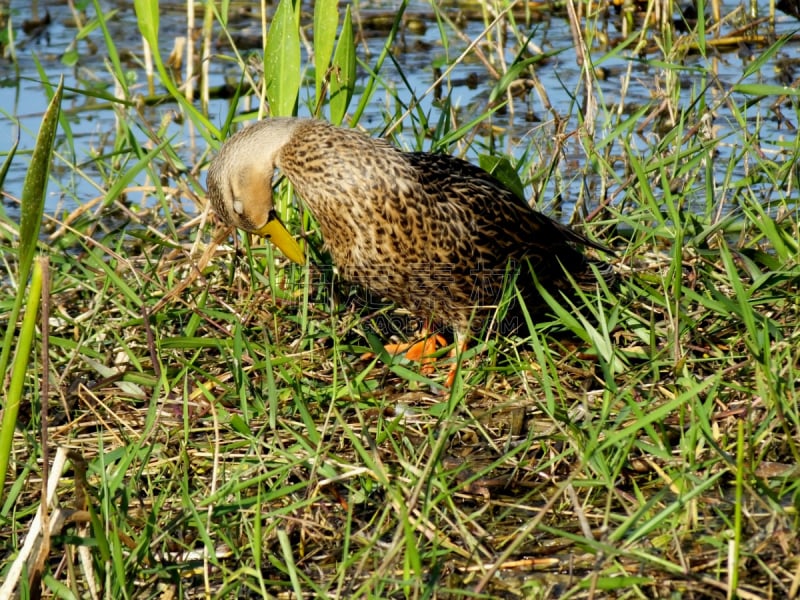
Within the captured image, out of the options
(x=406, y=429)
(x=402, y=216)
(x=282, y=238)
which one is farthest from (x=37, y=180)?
(x=282, y=238)

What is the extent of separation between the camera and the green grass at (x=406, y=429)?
2.65m

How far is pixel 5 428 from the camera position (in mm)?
2369

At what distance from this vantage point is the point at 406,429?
349 centimetres

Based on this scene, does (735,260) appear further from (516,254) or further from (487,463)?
(487,463)

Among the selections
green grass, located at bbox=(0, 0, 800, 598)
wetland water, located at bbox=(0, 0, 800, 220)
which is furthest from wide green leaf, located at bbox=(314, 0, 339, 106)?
wetland water, located at bbox=(0, 0, 800, 220)

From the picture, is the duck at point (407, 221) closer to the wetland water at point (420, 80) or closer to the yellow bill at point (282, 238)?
the yellow bill at point (282, 238)

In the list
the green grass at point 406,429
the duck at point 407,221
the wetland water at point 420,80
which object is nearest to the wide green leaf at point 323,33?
the green grass at point 406,429

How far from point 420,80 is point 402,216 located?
12.4 feet

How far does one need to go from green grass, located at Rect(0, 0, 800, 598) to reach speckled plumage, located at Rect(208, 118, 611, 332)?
21 centimetres

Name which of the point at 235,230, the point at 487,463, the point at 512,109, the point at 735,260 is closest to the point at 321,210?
the point at 235,230

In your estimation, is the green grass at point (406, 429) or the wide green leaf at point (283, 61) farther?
the wide green leaf at point (283, 61)

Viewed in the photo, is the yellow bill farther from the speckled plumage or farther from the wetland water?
the wetland water

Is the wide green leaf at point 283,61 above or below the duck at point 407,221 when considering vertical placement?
above

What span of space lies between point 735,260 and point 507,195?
2.77ft
